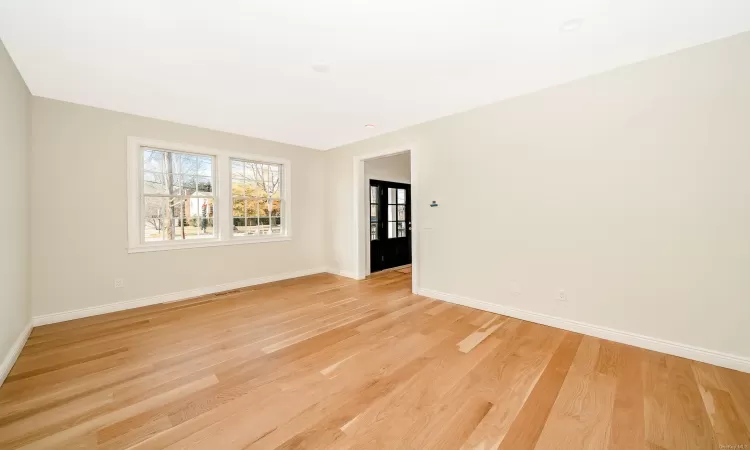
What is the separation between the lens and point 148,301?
12.7 feet

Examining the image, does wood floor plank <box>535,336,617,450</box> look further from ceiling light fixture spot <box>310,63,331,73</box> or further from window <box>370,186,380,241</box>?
window <box>370,186,380,241</box>

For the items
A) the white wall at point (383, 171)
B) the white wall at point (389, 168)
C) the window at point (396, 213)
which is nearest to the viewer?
the white wall at point (383, 171)

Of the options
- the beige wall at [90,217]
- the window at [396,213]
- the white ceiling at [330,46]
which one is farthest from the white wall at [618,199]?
the beige wall at [90,217]

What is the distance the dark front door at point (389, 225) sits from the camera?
233 inches

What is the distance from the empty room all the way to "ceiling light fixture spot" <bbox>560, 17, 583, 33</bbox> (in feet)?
0.06

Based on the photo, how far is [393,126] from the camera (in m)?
4.41

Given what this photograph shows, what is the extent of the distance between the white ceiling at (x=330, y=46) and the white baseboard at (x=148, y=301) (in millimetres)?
2518

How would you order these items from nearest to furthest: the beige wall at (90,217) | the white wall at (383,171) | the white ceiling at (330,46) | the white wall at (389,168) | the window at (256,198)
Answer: the white ceiling at (330,46), the beige wall at (90,217), the window at (256,198), the white wall at (383,171), the white wall at (389,168)

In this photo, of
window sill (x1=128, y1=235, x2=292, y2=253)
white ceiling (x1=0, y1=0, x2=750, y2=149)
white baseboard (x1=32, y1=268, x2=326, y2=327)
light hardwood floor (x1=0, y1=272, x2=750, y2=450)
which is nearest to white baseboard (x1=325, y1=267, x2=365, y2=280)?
white baseboard (x1=32, y1=268, x2=326, y2=327)

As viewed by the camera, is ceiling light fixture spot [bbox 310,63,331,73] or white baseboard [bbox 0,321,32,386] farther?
ceiling light fixture spot [bbox 310,63,331,73]

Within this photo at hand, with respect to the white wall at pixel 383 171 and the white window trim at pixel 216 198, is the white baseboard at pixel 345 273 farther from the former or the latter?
the white window trim at pixel 216 198

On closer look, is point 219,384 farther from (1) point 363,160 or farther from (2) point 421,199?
(1) point 363,160

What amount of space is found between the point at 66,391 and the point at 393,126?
4397 millimetres

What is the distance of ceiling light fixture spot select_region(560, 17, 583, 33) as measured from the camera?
6.72 feet
